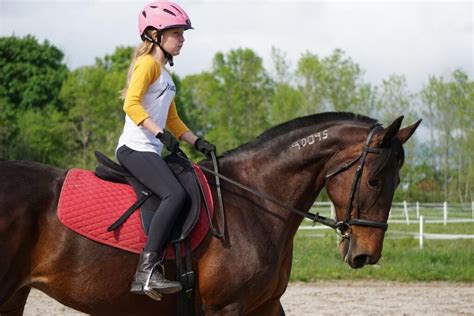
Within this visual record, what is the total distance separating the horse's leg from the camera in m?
5.35

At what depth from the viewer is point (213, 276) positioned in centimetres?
500

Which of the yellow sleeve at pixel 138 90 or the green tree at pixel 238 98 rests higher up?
the green tree at pixel 238 98

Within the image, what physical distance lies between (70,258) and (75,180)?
0.57 metres

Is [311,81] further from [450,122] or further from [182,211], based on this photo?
[182,211]

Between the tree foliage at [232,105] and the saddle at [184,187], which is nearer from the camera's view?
the saddle at [184,187]

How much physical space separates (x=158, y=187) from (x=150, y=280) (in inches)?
25.5

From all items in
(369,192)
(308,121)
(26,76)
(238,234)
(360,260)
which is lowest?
(360,260)

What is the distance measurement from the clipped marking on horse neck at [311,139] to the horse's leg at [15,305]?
90.1 inches

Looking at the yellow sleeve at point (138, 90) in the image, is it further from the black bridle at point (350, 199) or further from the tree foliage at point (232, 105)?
the tree foliage at point (232, 105)

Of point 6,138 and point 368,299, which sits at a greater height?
point 6,138

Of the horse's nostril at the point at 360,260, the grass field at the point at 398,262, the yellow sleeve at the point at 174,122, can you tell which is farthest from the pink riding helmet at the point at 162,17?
the grass field at the point at 398,262

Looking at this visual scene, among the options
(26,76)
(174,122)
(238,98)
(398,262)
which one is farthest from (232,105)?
(174,122)

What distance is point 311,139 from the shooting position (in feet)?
17.7

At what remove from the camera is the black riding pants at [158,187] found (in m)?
4.91
